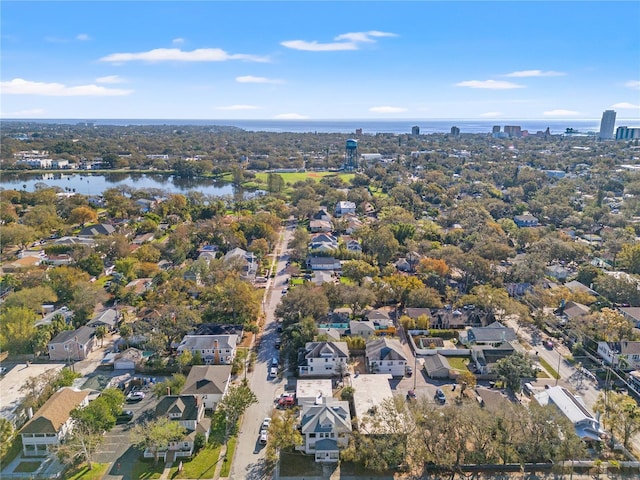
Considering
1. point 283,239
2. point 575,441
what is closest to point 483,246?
point 283,239

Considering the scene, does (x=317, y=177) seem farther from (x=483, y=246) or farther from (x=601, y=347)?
(x=601, y=347)

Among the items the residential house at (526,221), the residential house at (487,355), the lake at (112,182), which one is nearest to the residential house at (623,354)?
the residential house at (487,355)

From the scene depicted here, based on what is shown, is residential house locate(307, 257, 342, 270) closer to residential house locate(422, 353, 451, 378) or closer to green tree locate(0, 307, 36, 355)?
residential house locate(422, 353, 451, 378)

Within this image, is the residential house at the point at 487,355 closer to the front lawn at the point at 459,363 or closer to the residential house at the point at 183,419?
the front lawn at the point at 459,363

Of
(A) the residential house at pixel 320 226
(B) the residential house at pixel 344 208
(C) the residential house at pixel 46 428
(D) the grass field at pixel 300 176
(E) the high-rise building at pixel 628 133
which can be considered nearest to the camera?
(C) the residential house at pixel 46 428

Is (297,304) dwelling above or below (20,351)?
above

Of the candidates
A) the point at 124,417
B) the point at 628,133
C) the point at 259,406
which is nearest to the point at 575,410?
the point at 259,406

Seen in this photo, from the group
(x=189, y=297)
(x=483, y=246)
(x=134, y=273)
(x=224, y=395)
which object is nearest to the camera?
(x=224, y=395)
